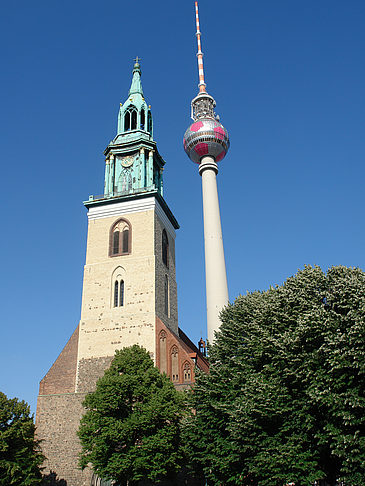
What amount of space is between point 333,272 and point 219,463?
10110mm

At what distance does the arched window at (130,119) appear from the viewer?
1823 inches

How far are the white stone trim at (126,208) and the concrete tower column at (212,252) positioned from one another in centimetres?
447

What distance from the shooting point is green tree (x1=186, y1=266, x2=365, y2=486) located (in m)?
17.3

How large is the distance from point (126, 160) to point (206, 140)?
841 cm

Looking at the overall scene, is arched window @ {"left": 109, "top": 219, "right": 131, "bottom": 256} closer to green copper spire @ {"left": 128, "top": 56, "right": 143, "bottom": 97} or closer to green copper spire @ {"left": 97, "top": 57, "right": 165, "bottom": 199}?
green copper spire @ {"left": 97, "top": 57, "right": 165, "bottom": 199}

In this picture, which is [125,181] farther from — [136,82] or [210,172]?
[136,82]

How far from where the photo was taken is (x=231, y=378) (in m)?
22.4

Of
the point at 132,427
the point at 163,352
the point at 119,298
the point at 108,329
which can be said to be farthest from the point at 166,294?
the point at 132,427

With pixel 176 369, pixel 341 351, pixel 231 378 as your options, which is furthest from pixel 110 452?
pixel 341 351

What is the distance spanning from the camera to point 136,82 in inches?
1956

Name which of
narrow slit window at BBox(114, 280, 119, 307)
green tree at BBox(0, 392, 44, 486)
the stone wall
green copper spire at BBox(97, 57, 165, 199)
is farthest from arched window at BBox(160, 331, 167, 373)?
green copper spire at BBox(97, 57, 165, 199)

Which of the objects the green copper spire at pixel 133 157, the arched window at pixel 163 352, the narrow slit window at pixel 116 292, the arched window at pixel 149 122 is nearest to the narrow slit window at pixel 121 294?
the narrow slit window at pixel 116 292

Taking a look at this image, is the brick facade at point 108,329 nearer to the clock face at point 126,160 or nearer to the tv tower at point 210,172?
the tv tower at point 210,172

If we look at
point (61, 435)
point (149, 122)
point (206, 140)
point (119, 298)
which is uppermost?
point (149, 122)
